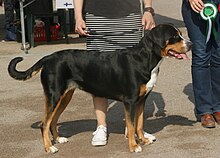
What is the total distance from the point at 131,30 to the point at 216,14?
97cm

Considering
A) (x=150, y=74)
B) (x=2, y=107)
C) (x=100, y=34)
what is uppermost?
(x=100, y=34)

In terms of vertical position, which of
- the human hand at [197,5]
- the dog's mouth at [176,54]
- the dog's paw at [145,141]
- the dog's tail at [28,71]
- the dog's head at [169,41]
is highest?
the human hand at [197,5]

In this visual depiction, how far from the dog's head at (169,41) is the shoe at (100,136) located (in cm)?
109

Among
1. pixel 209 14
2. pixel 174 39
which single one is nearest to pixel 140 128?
pixel 174 39

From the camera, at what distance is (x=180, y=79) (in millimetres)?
7695

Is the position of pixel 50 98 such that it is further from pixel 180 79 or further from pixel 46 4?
pixel 46 4

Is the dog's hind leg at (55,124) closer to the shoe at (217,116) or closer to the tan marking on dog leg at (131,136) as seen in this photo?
the tan marking on dog leg at (131,136)

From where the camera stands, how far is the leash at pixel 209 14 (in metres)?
5.13

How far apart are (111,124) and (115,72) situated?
121 centimetres

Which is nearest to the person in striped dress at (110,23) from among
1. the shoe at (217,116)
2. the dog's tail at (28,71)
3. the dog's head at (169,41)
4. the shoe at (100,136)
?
the shoe at (100,136)

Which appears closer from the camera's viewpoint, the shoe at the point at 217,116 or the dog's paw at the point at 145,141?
the dog's paw at the point at 145,141

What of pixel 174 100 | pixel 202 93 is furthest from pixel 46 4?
pixel 202 93

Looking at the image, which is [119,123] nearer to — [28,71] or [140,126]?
[140,126]

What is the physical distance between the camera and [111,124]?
5.66m
